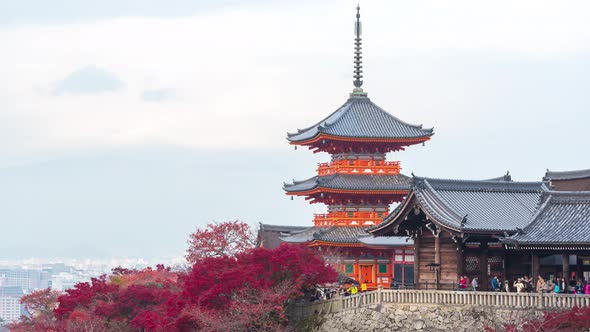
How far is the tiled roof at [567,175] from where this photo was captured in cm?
6432

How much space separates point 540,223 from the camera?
5244cm

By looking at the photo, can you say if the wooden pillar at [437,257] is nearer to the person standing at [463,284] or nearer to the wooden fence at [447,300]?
the person standing at [463,284]

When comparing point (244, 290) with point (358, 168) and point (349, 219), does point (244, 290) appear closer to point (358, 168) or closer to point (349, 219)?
point (349, 219)

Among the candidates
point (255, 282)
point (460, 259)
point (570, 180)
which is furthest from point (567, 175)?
point (255, 282)

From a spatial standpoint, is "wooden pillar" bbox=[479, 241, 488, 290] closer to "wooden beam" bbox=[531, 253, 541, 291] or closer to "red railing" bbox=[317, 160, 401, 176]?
"wooden beam" bbox=[531, 253, 541, 291]

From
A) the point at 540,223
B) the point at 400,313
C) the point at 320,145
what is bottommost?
the point at 400,313

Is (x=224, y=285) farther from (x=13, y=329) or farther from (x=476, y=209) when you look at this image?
(x=13, y=329)

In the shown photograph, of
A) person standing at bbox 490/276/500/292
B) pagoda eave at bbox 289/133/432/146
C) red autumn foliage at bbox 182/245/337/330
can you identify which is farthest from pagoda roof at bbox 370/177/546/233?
pagoda eave at bbox 289/133/432/146

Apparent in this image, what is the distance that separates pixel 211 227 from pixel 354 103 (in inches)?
661

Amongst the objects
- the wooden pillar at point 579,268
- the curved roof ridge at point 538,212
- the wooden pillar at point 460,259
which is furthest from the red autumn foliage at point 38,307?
the wooden pillar at point 579,268

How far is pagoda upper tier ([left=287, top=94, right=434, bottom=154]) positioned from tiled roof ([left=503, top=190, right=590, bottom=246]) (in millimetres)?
19545

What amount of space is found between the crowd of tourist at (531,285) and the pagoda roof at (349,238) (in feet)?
39.8

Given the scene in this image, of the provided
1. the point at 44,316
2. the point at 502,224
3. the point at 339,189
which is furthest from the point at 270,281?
the point at 44,316

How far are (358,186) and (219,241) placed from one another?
18.2 metres
